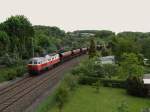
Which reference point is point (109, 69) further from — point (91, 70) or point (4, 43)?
point (4, 43)

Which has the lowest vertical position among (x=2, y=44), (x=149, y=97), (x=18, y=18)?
(x=149, y=97)

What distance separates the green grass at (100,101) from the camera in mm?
32875

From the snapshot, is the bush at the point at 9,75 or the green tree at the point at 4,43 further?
the green tree at the point at 4,43

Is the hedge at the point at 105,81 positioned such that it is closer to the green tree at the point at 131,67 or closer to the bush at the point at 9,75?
the green tree at the point at 131,67

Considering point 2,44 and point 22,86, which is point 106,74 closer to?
point 22,86

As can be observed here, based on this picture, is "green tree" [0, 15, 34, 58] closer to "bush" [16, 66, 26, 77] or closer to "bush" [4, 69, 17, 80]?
"bush" [16, 66, 26, 77]

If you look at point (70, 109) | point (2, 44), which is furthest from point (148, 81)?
point (2, 44)

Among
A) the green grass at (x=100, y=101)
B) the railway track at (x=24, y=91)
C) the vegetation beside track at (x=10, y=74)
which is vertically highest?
the vegetation beside track at (x=10, y=74)

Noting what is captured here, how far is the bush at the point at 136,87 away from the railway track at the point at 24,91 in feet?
34.8

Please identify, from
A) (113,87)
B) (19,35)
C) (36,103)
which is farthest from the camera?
(19,35)

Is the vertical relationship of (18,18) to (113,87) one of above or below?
above

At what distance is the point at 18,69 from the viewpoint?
171 feet

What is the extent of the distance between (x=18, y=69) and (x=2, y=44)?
1491cm

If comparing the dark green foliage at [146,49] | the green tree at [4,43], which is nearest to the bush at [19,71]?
the green tree at [4,43]
